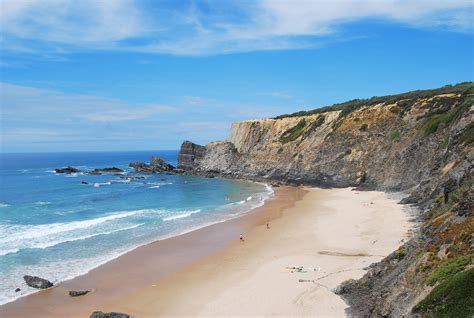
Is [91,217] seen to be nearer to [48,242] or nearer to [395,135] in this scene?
[48,242]

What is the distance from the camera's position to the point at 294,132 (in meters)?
74.5

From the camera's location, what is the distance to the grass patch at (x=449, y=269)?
1141 centimetres

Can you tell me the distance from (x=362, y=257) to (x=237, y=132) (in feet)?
210

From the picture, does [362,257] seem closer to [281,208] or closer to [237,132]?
[281,208]

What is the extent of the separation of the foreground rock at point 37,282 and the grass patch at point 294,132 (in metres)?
55.7

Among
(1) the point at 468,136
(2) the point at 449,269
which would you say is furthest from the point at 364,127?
(2) the point at 449,269

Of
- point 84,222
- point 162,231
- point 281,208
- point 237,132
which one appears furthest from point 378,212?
point 237,132

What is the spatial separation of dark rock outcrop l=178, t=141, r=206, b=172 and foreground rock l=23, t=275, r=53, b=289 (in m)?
70.4

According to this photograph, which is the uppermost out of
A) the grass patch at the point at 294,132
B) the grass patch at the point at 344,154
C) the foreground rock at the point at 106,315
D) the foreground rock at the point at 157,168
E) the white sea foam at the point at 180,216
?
the grass patch at the point at 294,132

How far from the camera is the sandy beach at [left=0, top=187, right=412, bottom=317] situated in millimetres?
17438

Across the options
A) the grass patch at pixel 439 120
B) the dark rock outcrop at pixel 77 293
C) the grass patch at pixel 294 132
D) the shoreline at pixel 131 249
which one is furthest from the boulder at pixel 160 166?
the dark rock outcrop at pixel 77 293

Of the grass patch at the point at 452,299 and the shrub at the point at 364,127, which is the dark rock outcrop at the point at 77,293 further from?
the shrub at the point at 364,127

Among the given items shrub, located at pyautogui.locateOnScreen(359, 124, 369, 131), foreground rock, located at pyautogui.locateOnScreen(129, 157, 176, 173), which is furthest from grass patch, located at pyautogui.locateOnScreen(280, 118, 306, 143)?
foreground rock, located at pyautogui.locateOnScreen(129, 157, 176, 173)

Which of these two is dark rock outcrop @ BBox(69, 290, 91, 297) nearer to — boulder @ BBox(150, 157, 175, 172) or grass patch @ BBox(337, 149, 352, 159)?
grass patch @ BBox(337, 149, 352, 159)
